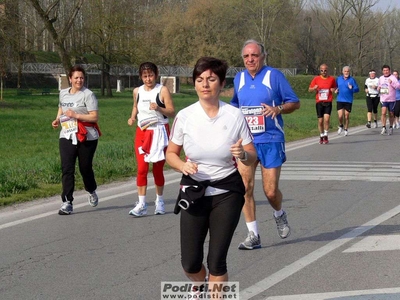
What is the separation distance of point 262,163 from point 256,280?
1488mm

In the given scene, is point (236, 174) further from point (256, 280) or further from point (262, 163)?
point (262, 163)

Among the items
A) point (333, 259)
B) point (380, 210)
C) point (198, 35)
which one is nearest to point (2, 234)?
point (333, 259)

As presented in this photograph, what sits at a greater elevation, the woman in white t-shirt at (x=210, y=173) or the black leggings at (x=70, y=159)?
the woman in white t-shirt at (x=210, y=173)

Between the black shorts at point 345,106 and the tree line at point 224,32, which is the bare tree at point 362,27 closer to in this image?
the tree line at point 224,32

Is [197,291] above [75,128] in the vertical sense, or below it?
below

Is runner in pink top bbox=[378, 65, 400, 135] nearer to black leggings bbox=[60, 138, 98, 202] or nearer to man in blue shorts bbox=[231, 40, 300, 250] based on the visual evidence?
black leggings bbox=[60, 138, 98, 202]

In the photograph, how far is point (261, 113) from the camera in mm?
7293

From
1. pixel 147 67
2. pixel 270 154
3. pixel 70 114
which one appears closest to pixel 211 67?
pixel 270 154

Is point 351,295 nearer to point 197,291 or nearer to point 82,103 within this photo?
point 197,291

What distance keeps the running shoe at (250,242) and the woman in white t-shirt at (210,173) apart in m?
2.27

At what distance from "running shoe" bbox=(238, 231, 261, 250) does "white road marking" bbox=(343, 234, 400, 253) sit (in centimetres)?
85

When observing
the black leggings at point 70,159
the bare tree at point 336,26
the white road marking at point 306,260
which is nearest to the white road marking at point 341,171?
the white road marking at point 306,260

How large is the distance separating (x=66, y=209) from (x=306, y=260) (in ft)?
12.0

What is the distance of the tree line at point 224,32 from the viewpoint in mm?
67250
